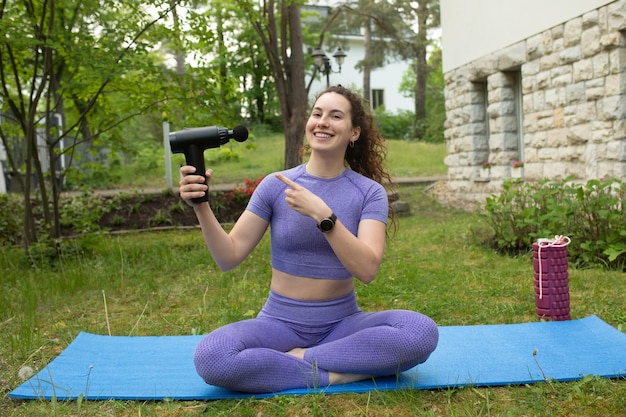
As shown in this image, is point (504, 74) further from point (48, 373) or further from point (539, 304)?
point (48, 373)

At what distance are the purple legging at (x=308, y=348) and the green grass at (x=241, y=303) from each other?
0.10 metres

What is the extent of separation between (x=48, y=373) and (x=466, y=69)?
8.25 meters

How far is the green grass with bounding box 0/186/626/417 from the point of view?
101 inches

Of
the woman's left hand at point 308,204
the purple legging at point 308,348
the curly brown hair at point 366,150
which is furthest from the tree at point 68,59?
the woman's left hand at point 308,204

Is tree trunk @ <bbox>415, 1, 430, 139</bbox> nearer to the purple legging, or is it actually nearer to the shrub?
the shrub

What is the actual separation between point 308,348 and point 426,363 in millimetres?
597

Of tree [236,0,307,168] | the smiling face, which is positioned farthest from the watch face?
tree [236,0,307,168]

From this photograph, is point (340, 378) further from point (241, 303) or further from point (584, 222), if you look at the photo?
point (584, 222)

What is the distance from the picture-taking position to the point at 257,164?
1848cm

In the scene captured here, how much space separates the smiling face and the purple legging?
2.25 ft

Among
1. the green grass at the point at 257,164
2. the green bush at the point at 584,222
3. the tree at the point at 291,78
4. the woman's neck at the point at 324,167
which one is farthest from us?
the green grass at the point at 257,164

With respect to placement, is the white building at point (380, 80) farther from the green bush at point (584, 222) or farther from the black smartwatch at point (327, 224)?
the black smartwatch at point (327, 224)

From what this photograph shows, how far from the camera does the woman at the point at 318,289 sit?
2.61 metres

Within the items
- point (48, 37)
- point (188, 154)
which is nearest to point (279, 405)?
point (188, 154)
